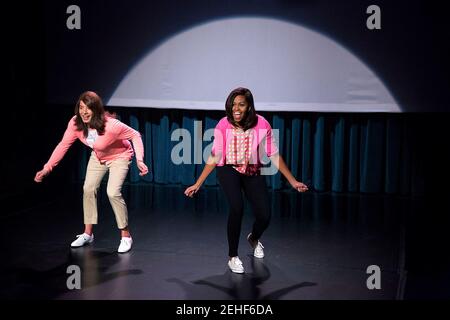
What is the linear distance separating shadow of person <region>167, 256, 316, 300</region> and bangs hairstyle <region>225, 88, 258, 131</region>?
89cm

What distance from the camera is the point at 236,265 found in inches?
157

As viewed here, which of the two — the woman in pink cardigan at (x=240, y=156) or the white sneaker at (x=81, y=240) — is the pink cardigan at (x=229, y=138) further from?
the white sneaker at (x=81, y=240)

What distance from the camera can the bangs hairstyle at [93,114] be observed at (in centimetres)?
416

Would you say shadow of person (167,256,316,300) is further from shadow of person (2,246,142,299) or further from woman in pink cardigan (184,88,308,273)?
shadow of person (2,246,142,299)

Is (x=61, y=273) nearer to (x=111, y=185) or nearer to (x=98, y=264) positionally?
(x=98, y=264)

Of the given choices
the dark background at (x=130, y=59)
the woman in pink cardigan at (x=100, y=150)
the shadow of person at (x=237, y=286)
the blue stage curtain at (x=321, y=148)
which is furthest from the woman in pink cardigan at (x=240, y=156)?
the blue stage curtain at (x=321, y=148)

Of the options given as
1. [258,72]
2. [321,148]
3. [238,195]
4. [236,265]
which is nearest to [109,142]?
[238,195]

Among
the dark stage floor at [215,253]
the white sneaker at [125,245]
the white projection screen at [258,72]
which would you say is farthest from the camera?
the white projection screen at [258,72]

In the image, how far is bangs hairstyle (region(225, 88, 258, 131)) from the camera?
379 cm

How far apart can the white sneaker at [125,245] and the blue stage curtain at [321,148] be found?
7.82ft

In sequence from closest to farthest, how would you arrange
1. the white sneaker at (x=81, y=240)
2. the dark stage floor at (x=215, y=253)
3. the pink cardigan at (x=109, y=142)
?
the dark stage floor at (x=215, y=253) < the pink cardigan at (x=109, y=142) < the white sneaker at (x=81, y=240)

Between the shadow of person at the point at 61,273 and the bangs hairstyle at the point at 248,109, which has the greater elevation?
the bangs hairstyle at the point at 248,109
